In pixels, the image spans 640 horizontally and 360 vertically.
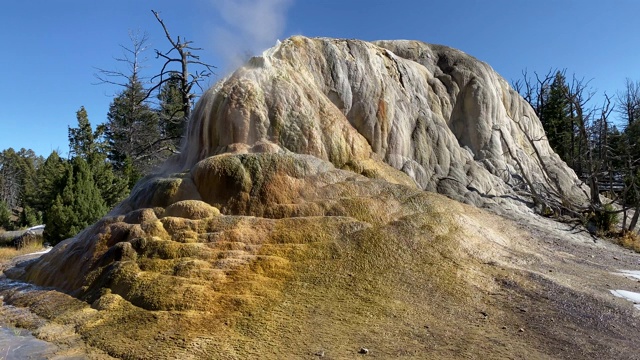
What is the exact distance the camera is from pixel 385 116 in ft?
40.6

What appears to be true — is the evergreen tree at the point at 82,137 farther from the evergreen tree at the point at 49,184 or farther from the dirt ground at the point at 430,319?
the dirt ground at the point at 430,319

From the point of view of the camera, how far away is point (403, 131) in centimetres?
1269

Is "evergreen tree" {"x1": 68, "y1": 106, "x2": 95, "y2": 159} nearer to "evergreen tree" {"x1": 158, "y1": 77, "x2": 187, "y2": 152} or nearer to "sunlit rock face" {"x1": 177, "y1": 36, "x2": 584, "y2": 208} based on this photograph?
"evergreen tree" {"x1": 158, "y1": 77, "x2": 187, "y2": 152}

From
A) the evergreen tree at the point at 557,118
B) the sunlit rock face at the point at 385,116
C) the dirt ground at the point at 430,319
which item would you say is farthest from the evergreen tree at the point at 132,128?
the evergreen tree at the point at 557,118

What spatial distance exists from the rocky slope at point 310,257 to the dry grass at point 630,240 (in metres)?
1.59

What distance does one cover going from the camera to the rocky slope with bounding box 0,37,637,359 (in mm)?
5277

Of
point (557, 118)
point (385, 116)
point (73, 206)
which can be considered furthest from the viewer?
point (557, 118)

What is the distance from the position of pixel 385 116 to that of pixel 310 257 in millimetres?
6346

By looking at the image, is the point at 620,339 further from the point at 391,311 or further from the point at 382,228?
the point at 382,228

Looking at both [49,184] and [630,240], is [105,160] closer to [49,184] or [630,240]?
[49,184]

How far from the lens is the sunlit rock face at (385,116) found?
33.5 ft

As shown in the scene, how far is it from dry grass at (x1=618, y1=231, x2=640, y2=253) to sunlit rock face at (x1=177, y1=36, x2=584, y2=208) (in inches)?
106

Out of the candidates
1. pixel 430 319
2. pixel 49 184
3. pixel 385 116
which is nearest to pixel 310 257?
pixel 430 319

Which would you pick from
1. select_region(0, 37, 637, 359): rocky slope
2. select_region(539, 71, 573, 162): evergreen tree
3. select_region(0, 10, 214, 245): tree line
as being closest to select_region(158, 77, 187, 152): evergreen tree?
select_region(0, 10, 214, 245): tree line
